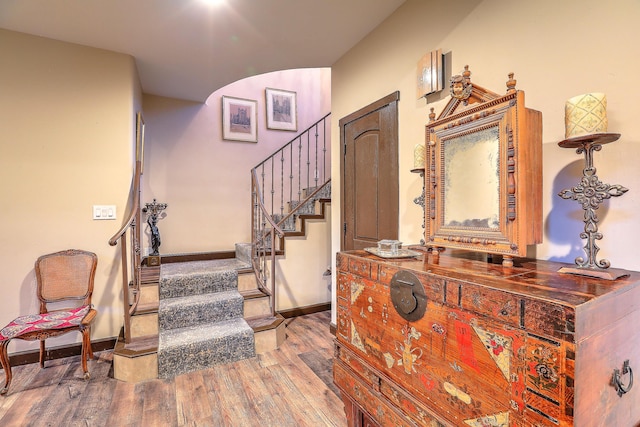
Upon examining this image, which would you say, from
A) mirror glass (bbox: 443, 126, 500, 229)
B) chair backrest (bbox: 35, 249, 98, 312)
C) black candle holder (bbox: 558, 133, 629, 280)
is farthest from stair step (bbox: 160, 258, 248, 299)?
black candle holder (bbox: 558, 133, 629, 280)

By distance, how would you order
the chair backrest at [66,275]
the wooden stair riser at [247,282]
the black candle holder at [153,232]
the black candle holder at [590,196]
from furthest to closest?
the black candle holder at [153,232], the wooden stair riser at [247,282], the chair backrest at [66,275], the black candle holder at [590,196]

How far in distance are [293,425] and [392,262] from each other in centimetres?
123

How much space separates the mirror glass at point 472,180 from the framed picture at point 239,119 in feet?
11.5

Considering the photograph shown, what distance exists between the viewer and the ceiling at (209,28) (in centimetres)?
212

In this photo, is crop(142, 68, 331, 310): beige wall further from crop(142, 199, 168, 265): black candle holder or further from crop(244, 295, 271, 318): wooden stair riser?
crop(244, 295, 271, 318): wooden stair riser

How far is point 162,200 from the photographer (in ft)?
13.0

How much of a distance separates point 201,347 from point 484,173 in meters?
2.36

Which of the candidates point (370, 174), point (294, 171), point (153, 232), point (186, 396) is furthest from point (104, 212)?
point (294, 171)

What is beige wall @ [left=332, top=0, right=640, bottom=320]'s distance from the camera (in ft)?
3.64

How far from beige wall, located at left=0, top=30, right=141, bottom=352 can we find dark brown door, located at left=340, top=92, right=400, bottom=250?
2.08m

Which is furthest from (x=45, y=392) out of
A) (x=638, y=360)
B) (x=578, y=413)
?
(x=638, y=360)

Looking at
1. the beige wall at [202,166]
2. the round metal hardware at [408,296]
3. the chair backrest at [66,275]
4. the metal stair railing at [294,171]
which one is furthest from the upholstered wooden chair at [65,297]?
the round metal hardware at [408,296]

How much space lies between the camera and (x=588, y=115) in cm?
99

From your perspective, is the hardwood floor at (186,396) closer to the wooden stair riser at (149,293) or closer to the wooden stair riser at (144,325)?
the wooden stair riser at (144,325)
